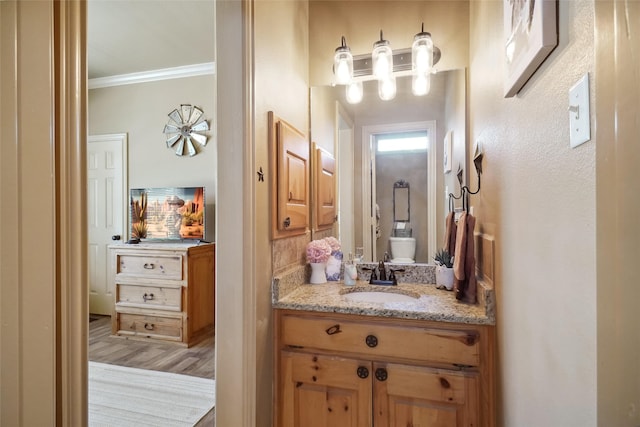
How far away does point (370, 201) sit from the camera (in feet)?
6.57

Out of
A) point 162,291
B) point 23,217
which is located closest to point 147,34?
point 162,291

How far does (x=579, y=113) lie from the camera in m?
0.55

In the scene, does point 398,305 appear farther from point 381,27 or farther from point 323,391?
point 381,27

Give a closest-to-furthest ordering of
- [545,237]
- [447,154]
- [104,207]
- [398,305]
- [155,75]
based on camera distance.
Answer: [545,237]
[398,305]
[447,154]
[155,75]
[104,207]

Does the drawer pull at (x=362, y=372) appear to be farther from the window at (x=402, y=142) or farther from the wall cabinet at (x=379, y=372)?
the window at (x=402, y=142)

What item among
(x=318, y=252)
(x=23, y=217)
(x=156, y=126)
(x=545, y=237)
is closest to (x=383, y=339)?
(x=318, y=252)

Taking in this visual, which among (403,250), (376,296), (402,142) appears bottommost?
(376,296)

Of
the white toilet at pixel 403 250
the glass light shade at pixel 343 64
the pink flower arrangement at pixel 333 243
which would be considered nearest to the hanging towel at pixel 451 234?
the white toilet at pixel 403 250

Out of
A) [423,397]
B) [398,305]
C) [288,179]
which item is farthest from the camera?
[288,179]

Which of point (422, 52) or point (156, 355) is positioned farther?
point (156, 355)

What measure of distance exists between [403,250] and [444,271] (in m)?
0.29

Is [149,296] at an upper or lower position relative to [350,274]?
lower

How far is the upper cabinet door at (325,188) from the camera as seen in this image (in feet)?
6.54

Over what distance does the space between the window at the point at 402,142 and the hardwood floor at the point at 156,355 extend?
7.27 ft
